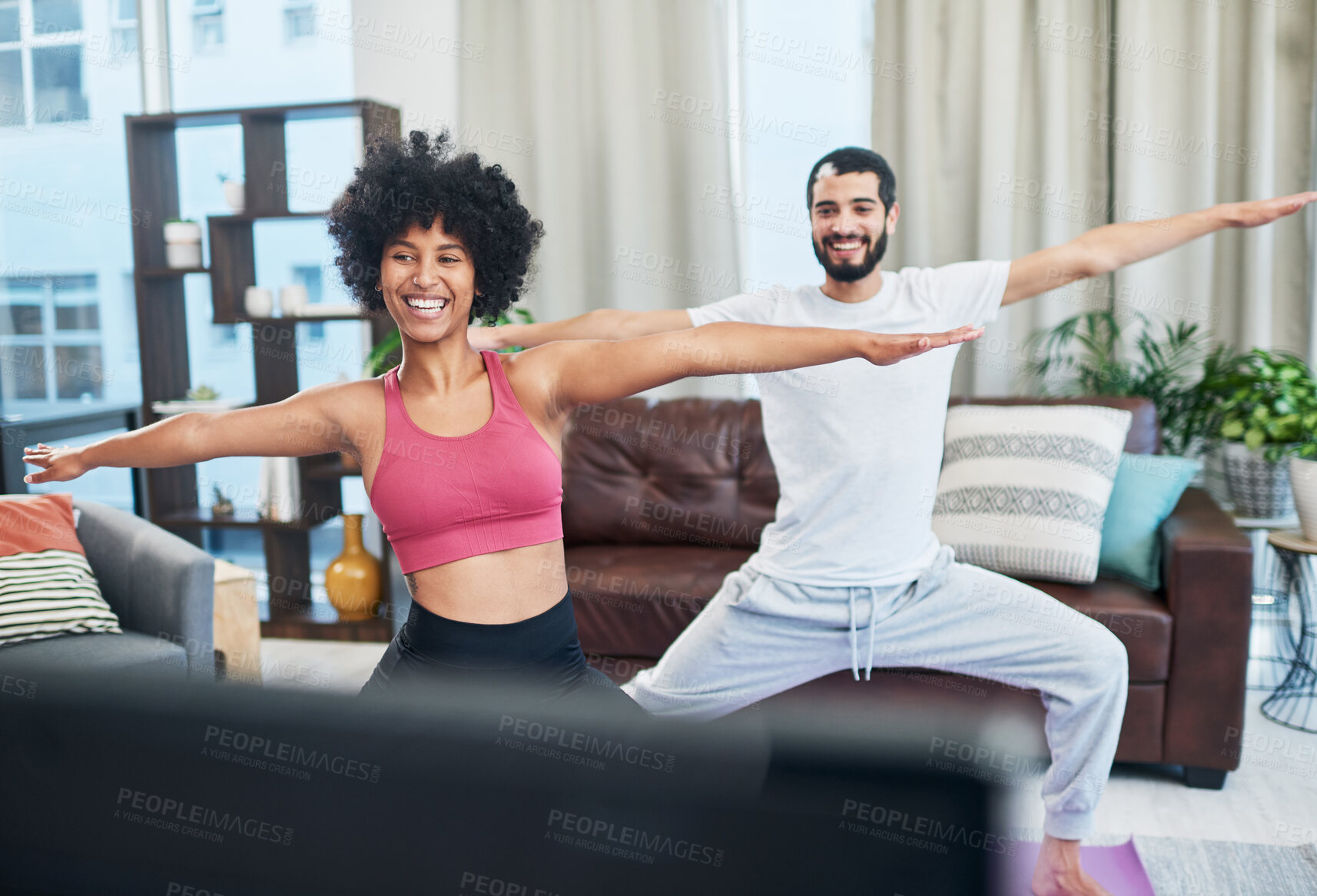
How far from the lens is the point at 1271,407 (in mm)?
2928

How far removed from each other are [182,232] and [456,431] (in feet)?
9.95

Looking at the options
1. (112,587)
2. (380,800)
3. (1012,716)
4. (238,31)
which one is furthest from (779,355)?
(238,31)

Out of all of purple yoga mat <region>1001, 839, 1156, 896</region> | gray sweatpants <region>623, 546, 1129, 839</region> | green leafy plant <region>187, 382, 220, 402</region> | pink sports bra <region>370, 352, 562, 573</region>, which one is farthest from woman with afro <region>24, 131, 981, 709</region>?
green leafy plant <region>187, 382, 220, 402</region>

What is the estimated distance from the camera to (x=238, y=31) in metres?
4.43

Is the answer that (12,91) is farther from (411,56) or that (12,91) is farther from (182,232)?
(411,56)

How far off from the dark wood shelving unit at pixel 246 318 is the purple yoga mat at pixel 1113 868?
7.69 feet

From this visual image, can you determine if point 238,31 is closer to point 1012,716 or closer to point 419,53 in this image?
point 419,53

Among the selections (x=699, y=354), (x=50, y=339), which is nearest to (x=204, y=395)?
(x=50, y=339)

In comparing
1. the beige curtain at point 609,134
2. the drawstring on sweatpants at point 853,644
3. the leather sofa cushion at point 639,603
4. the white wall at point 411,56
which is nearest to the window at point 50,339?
the white wall at point 411,56

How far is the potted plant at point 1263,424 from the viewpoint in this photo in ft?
9.43

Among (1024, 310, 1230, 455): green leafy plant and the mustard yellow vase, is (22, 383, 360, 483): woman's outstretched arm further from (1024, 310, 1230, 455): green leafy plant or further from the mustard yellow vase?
(1024, 310, 1230, 455): green leafy plant

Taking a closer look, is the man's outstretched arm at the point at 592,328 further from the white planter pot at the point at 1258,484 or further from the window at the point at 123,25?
the window at the point at 123,25

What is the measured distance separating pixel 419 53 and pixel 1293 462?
332cm

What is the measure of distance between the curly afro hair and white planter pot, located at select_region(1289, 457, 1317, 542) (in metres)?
2.16
